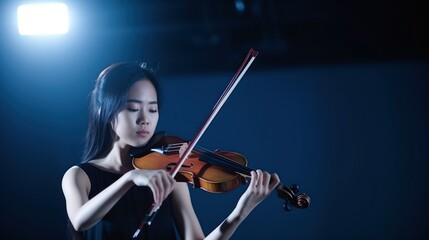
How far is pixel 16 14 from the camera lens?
87.2 inches

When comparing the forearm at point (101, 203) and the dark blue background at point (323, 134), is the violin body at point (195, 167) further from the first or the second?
the dark blue background at point (323, 134)

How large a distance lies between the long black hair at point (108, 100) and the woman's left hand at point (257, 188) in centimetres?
A: 38

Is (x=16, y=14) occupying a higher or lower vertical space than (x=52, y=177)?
higher

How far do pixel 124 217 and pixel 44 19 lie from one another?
105cm

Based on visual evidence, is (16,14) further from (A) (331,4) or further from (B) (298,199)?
(B) (298,199)

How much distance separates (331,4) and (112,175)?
1162mm

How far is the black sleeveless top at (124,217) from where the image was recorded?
1307 mm

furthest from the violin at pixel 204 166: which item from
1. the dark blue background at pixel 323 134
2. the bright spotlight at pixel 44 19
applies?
the bright spotlight at pixel 44 19

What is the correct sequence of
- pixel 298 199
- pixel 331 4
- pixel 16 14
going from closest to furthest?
pixel 298 199 < pixel 331 4 < pixel 16 14

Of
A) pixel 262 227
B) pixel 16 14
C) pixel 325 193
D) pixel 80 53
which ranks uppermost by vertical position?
pixel 16 14

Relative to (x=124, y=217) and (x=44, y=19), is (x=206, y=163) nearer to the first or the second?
(x=124, y=217)

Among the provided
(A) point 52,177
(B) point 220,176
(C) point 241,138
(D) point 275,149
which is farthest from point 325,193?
(A) point 52,177

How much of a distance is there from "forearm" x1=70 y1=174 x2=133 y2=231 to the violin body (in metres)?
0.20

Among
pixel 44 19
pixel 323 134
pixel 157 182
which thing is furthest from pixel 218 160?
pixel 44 19
